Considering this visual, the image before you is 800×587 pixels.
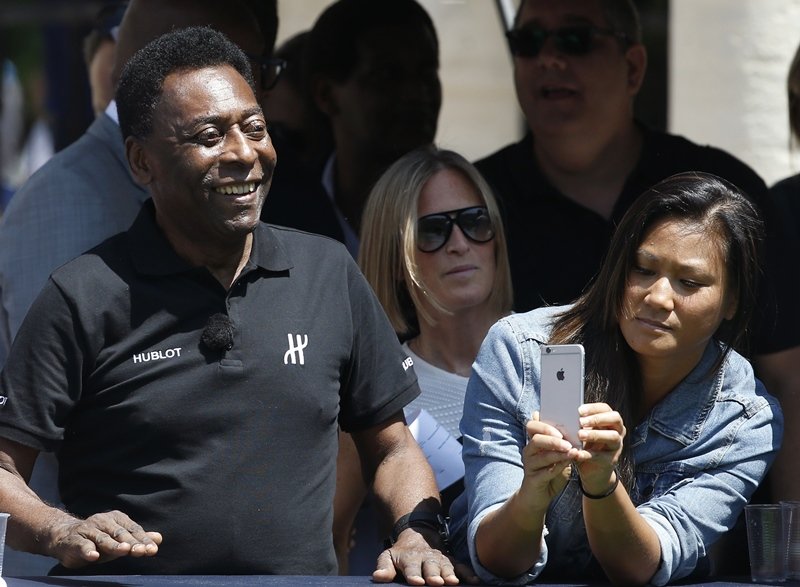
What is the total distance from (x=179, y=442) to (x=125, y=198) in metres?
0.92

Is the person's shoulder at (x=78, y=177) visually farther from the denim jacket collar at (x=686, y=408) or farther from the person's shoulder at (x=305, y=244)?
the denim jacket collar at (x=686, y=408)

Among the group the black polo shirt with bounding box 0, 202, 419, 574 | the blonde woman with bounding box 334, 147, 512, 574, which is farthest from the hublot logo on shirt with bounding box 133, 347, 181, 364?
the blonde woman with bounding box 334, 147, 512, 574

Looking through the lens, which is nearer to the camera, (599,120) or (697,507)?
(697,507)

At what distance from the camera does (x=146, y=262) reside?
2.88m

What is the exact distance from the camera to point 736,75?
7023mm

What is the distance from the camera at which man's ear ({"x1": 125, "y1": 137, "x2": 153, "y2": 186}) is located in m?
2.96

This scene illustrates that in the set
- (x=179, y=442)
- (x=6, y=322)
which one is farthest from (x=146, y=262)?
(x=6, y=322)

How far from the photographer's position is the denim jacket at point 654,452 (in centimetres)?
270

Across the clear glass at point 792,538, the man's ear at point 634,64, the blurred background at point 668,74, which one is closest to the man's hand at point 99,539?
the clear glass at point 792,538

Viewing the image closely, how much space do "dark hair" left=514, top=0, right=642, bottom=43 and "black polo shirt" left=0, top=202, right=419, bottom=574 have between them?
1.78 meters

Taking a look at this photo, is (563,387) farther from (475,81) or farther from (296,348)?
(475,81)

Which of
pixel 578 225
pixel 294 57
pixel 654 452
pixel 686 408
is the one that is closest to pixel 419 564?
pixel 654 452

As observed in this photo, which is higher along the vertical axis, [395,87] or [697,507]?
[395,87]

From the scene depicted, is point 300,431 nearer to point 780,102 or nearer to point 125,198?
point 125,198
